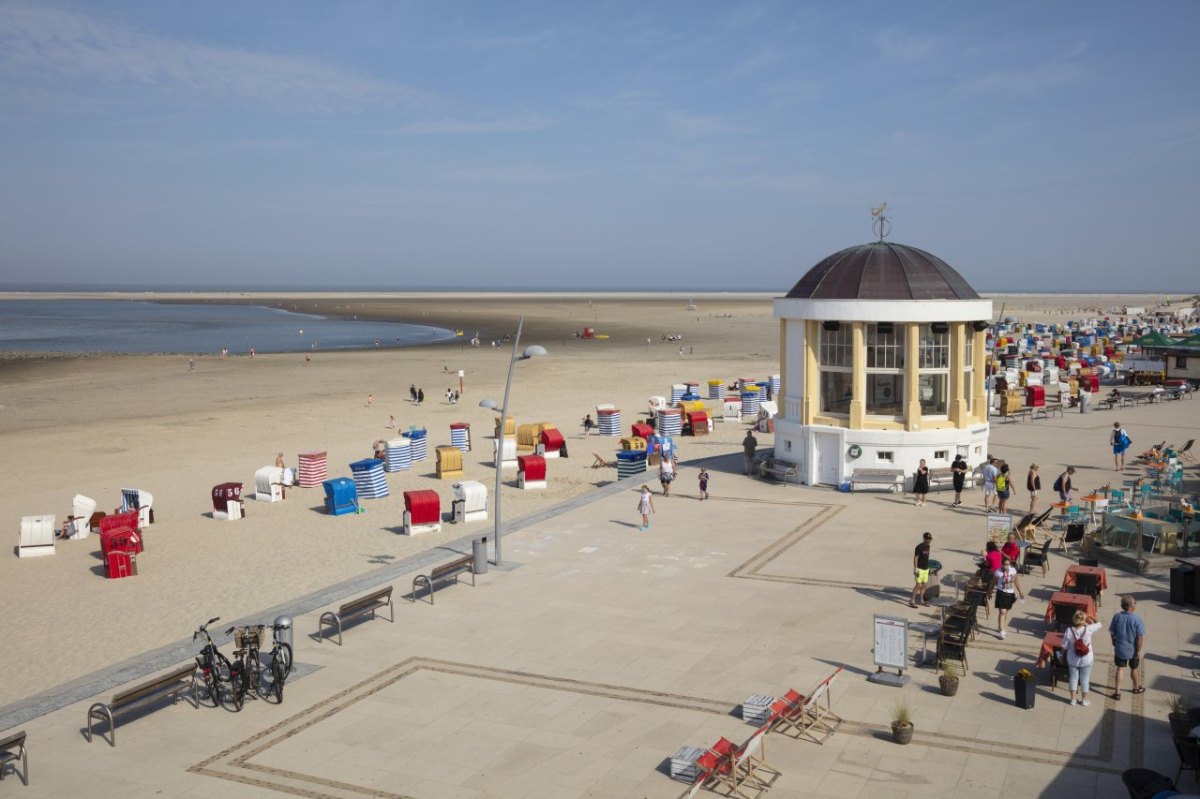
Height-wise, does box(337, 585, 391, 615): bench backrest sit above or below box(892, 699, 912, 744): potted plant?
above

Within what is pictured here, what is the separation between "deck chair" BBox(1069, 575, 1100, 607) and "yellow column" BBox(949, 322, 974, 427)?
10385 mm

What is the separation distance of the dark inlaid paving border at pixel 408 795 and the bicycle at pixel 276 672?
639 mm

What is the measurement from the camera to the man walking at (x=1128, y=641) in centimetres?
1273

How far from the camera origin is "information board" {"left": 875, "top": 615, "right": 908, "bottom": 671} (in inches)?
526

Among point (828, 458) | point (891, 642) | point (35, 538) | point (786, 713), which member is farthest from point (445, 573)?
point (828, 458)

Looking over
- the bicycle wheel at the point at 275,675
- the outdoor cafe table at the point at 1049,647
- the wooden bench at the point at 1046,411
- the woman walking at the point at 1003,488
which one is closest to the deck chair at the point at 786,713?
the outdoor cafe table at the point at 1049,647

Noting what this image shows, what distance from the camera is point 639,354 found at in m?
80.6

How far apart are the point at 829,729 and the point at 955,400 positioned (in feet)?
53.3

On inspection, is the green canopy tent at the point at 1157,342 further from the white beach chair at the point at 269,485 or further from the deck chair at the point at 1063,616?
the white beach chair at the point at 269,485

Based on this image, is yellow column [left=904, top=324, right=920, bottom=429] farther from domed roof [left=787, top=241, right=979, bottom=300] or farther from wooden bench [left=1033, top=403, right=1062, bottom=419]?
wooden bench [left=1033, top=403, right=1062, bottom=419]

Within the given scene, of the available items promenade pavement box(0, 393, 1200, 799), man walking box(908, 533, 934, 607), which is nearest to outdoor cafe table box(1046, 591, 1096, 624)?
promenade pavement box(0, 393, 1200, 799)

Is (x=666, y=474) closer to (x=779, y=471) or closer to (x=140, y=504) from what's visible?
(x=779, y=471)

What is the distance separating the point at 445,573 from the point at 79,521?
12.2 m

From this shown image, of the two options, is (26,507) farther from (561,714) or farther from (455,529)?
(561,714)
